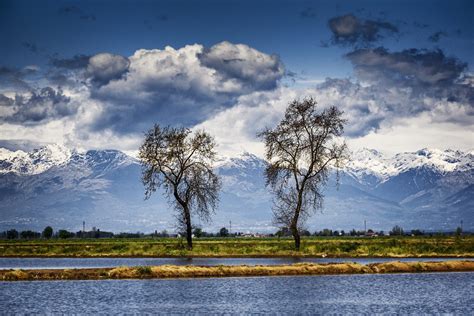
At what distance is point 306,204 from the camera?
75.2 meters

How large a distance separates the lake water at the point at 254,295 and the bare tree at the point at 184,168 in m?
27.3

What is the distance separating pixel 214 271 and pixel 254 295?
1209 centimetres

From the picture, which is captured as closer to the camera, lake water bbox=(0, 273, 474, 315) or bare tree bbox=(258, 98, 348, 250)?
lake water bbox=(0, 273, 474, 315)

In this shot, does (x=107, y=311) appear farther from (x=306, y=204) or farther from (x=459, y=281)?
(x=306, y=204)

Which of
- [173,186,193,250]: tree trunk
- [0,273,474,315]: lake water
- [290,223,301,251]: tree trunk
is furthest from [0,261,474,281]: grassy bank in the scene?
[173,186,193,250]: tree trunk

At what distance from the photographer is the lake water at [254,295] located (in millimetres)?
35156

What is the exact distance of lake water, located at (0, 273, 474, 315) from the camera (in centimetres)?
3516

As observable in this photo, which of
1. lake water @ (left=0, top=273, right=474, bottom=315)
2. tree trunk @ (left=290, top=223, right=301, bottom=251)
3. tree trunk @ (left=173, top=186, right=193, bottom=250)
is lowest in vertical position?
lake water @ (left=0, top=273, right=474, bottom=315)

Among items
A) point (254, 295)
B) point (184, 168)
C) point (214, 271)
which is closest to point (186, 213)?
point (184, 168)

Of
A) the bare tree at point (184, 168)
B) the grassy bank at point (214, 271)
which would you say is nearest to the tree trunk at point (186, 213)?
the bare tree at point (184, 168)

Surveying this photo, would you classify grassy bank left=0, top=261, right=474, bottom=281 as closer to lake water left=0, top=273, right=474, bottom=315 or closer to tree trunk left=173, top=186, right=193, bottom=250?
lake water left=0, top=273, right=474, bottom=315

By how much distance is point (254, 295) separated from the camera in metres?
40.8

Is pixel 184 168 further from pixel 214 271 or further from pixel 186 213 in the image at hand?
pixel 214 271

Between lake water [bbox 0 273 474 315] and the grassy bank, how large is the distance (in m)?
2.27
